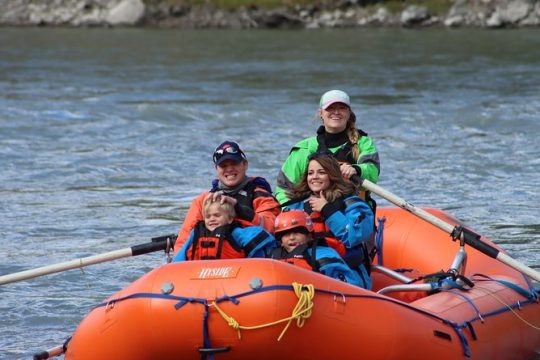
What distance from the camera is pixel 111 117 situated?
19.0 m

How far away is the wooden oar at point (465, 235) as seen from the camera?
23.8 ft

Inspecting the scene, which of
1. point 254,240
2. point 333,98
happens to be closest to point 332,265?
point 254,240

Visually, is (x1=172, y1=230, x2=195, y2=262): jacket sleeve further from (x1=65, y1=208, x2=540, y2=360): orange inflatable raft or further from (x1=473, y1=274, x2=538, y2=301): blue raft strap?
(x1=473, y1=274, x2=538, y2=301): blue raft strap

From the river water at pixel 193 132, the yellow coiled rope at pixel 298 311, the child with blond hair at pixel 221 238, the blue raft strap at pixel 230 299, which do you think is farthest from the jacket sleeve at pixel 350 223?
the river water at pixel 193 132

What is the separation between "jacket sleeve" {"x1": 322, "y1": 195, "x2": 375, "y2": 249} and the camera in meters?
6.64

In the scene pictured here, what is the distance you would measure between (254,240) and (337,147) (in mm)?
1493

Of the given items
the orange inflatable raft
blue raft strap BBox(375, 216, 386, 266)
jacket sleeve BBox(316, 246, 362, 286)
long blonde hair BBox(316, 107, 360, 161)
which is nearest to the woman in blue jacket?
jacket sleeve BBox(316, 246, 362, 286)

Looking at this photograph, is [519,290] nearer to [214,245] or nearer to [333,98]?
[333,98]

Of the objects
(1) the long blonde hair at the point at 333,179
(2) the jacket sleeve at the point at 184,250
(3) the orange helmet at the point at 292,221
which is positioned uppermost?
(1) the long blonde hair at the point at 333,179

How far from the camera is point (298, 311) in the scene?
5.45m

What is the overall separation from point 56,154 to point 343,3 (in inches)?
1017

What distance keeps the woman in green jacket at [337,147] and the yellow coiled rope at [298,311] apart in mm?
1966

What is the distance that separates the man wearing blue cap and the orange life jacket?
331 mm

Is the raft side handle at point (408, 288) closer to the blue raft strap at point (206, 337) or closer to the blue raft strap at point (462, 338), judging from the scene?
the blue raft strap at point (462, 338)
